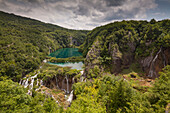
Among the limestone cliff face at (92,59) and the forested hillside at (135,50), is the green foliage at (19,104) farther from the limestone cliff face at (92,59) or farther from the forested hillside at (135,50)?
the limestone cliff face at (92,59)

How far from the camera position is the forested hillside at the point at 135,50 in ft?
103

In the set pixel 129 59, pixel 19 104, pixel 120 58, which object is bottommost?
pixel 19 104

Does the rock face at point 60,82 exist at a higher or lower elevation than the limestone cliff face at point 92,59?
lower

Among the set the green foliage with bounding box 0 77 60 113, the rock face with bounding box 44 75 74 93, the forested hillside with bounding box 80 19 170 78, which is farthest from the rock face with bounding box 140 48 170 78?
the green foliage with bounding box 0 77 60 113

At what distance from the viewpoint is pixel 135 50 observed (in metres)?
42.7

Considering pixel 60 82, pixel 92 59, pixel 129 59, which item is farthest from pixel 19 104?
pixel 129 59

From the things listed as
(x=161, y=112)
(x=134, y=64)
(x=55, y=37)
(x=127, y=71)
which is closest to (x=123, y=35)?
(x=134, y=64)

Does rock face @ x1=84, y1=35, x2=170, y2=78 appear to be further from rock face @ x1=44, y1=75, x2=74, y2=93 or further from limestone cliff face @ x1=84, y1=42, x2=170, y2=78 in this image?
rock face @ x1=44, y1=75, x2=74, y2=93

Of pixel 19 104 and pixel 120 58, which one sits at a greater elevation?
pixel 120 58

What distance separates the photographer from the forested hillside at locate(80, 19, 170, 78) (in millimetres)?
31455

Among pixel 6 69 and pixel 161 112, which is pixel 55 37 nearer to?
pixel 6 69

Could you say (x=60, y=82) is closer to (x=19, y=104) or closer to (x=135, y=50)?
(x=19, y=104)

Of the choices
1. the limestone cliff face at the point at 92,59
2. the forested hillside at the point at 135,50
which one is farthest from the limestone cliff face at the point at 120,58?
the limestone cliff face at the point at 92,59

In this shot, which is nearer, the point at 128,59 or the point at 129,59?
the point at 128,59
